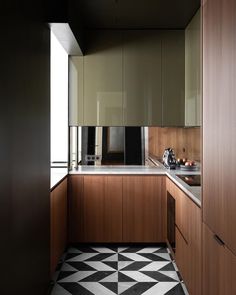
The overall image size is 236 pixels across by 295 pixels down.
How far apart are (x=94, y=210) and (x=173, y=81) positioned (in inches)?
72.8

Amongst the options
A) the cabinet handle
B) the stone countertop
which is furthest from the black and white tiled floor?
the cabinet handle

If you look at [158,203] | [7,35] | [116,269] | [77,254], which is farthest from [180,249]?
[7,35]

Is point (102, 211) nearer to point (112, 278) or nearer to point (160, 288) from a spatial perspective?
point (112, 278)

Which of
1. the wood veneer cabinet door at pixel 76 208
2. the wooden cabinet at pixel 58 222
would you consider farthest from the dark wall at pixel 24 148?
the wood veneer cabinet door at pixel 76 208

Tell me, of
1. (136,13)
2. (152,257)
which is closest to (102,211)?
(152,257)

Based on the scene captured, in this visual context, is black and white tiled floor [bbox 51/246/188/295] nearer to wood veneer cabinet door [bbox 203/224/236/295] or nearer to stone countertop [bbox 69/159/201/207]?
stone countertop [bbox 69/159/201/207]

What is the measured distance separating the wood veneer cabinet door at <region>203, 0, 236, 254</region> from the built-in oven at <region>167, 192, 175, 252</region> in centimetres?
148

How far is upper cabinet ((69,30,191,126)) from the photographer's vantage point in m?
4.39

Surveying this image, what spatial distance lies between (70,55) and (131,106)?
0.98 m

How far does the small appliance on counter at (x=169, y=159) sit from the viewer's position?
4335 mm

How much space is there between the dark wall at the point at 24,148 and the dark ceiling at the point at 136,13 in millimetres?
983

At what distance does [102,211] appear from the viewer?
165 inches

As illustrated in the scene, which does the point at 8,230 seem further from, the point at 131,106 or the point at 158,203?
the point at 131,106

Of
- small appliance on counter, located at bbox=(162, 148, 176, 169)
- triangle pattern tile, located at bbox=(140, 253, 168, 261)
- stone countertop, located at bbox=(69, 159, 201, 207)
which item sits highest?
small appliance on counter, located at bbox=(162, 148, 176, 169)
